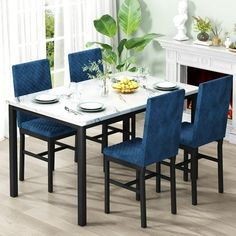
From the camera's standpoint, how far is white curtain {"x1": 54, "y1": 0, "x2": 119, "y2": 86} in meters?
8.88

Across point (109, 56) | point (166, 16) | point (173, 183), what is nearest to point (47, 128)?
point (173, 183)

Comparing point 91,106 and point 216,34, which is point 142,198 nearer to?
point 91,106

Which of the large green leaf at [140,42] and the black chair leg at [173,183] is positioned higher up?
the large green leaf at [140,42]

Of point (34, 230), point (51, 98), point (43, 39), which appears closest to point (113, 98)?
point (51, 98)

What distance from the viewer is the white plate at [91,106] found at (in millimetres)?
6383

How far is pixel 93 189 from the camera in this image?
22.9 ft

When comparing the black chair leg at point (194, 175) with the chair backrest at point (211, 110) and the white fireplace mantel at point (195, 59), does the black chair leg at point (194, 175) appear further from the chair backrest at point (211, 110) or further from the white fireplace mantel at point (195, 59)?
the white fireplace mantel at point (195, 59)

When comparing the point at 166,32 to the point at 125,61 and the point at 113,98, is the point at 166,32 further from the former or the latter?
the point at 113,98

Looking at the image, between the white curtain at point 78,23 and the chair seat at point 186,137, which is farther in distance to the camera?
the white curtain at point 78,23

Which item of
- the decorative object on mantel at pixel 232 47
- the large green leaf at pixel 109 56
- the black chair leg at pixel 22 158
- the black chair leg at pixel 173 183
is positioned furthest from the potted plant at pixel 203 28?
the black chair leg at pixel 22 158

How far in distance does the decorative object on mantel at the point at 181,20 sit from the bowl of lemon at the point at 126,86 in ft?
5.70

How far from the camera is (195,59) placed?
843cm

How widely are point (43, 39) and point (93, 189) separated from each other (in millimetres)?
2268

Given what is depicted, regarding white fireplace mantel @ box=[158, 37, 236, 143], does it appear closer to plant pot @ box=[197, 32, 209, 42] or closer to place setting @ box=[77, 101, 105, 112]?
plant pot @ box=[197, 32, 209, 42]
